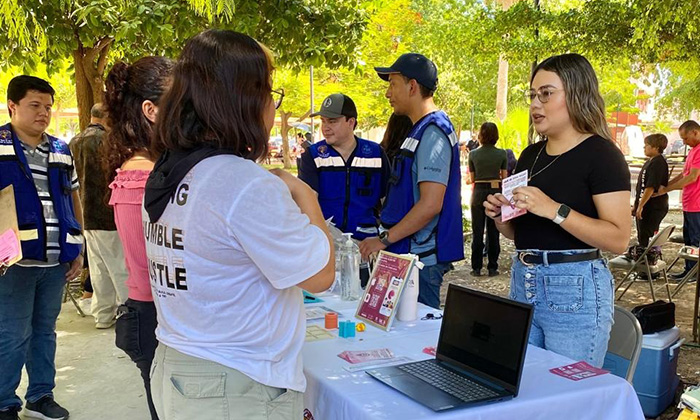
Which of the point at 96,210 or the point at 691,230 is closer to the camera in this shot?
the point at 96,210

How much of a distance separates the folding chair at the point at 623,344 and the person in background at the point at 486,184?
16.2 feet

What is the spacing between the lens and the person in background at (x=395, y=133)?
14.4 feet

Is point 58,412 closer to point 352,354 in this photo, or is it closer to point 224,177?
point 352,354

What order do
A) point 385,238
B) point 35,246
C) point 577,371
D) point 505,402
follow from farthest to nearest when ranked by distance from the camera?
1. point 35,246
2. point 385,238
3. point 577,371
4. point 505,402

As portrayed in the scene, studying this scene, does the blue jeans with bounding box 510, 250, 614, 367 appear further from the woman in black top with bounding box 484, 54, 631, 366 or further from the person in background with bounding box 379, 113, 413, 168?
the person in background with bounding box 379, 113, 413, 168

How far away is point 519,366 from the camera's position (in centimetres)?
171

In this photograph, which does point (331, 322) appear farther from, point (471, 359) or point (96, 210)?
point (96, 210)

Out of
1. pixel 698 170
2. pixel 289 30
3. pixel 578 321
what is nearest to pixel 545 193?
pixel 578 321

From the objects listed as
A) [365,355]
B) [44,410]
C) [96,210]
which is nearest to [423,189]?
[365,355]

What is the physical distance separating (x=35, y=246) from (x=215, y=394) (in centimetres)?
243

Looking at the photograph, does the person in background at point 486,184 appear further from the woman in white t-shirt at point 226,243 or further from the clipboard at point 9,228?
the woman in white t-shirt at point 226,243

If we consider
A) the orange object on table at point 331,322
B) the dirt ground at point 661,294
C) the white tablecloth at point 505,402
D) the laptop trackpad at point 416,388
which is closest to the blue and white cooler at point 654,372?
the dirt ground at point 661,294

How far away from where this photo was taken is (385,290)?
2557 millimetres

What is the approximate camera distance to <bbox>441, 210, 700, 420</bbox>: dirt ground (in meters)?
4.37
